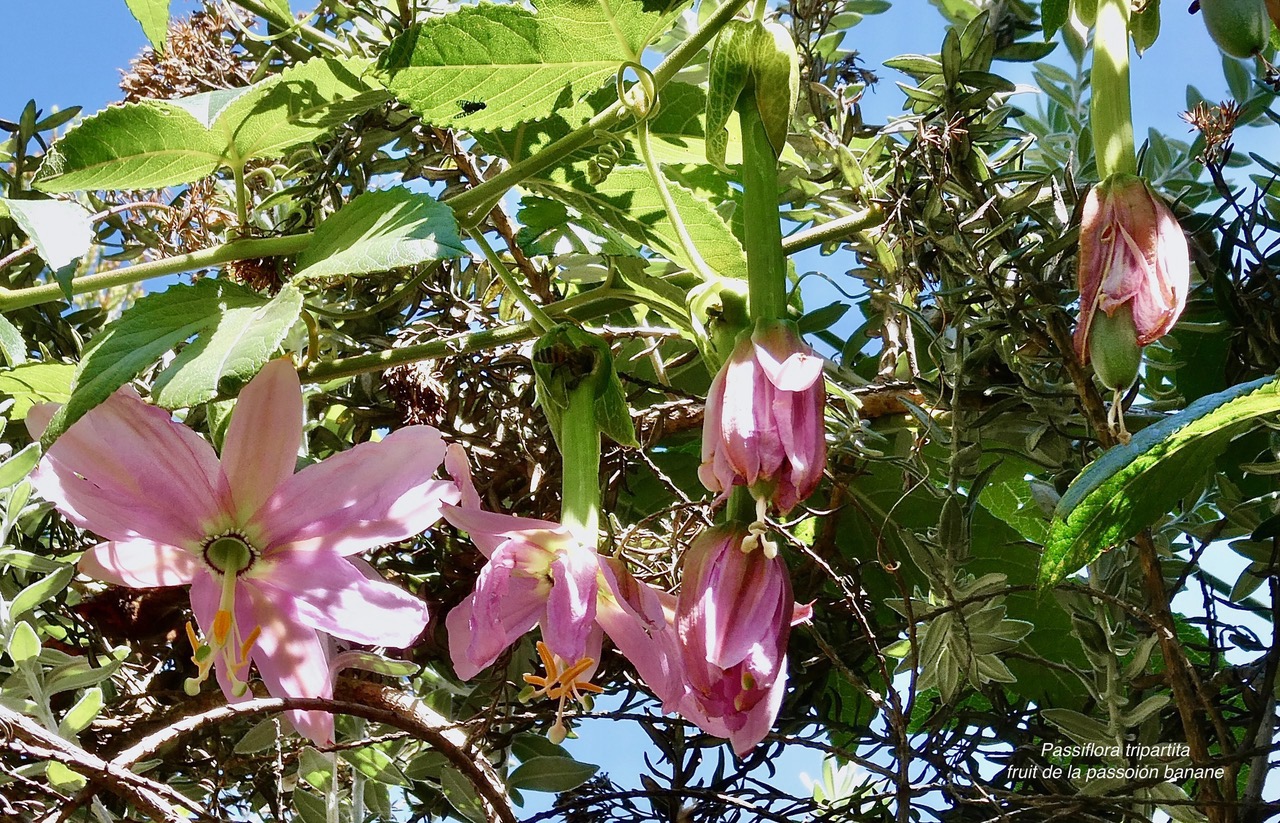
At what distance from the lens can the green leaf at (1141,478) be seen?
1.28 feet

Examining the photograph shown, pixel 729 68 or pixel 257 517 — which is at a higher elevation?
pixel 729 68

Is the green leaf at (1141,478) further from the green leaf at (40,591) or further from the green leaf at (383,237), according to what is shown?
the green leaf at (40,591)

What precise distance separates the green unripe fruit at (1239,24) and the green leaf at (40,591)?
58cm

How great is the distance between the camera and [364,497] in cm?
48

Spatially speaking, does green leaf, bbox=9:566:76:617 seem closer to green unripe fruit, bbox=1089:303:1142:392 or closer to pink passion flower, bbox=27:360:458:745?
pink passion flower, bbox=27:360:458:745

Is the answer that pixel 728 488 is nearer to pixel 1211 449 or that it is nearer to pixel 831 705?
pixel 1211 449

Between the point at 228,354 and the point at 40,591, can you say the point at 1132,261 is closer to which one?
the point at 228,354

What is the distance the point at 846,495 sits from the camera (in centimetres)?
70

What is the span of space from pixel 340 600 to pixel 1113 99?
37 cm

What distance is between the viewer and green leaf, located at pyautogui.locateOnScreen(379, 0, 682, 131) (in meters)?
0.46

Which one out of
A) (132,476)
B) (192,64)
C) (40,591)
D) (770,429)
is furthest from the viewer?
(192,64)

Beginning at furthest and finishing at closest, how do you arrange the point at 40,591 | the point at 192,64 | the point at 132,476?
the point at 192,64 < the point at 40,591 < the point at 132,476

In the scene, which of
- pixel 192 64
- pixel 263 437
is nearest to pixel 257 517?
pixel 263 437

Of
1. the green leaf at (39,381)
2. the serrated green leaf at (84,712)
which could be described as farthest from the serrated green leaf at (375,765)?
the green leaf at (39,381)
